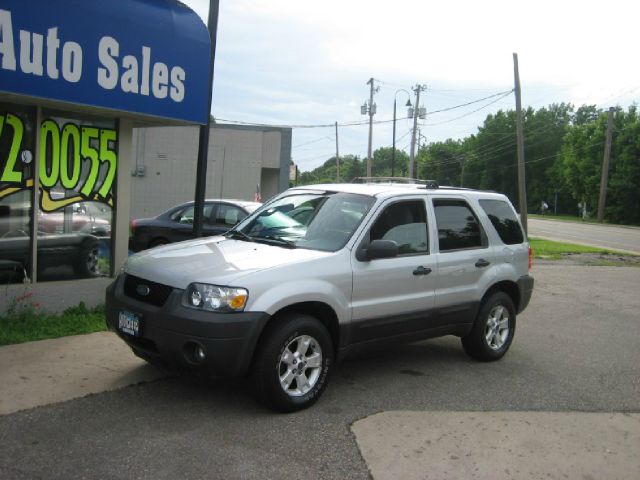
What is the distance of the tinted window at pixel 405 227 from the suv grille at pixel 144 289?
1799mm

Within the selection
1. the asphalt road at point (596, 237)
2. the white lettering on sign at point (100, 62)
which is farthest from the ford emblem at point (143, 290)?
the asphalt road at point (596, 237)

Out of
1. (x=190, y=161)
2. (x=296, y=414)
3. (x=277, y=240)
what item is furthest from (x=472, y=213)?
(x=190, y=161)

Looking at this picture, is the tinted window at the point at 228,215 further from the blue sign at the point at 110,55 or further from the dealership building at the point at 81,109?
the blue sign at the point at 110,55

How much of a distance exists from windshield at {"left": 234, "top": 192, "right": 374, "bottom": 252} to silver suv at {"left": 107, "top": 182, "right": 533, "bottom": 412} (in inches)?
0.6

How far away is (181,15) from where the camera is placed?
7672 millimetres

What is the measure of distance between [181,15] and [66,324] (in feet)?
13.2

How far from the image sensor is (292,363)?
4582 mm

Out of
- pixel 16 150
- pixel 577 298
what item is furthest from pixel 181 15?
pixel 577 298

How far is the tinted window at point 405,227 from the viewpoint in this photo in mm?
5367

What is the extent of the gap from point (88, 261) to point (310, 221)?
3.88m

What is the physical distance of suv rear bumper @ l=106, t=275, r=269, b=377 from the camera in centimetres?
420

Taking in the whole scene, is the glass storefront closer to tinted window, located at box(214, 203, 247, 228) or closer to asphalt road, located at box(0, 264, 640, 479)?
asphalt road, located at box(0, 264, 640, 479)

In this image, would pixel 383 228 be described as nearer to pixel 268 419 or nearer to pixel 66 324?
pixel 268 419

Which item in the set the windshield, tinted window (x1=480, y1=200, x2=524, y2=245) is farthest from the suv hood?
tinted window (x1=480, y1=200, x2=524, y2=245)
